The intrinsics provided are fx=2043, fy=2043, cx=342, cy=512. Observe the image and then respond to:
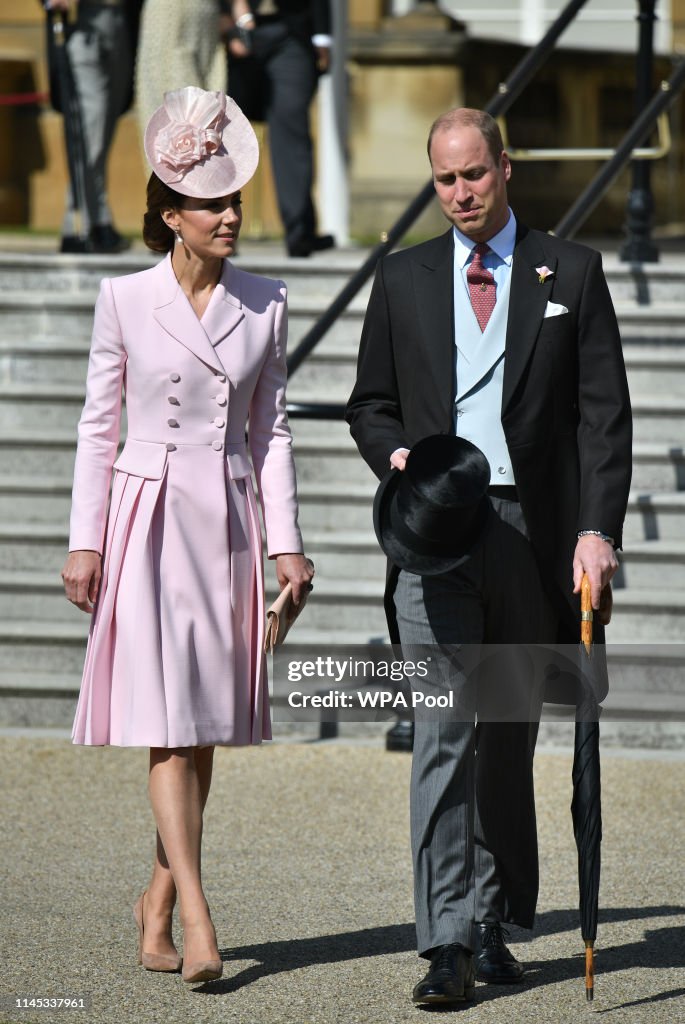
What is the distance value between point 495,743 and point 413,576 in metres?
0.47

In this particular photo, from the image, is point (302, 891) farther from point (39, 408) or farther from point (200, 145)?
point (39, 408)

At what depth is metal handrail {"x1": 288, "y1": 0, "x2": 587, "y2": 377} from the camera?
8172 mm

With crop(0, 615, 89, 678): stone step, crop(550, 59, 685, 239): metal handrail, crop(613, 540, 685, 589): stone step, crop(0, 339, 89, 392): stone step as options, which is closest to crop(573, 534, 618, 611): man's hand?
crop(613, 540, 685, 589): stone step

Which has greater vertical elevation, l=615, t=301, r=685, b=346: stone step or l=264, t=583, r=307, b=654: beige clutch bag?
l=615, t=301, r=685, b=346: stone step

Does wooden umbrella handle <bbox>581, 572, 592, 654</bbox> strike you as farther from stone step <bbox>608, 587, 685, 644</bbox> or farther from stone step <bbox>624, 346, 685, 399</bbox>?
stone step <bbox>624, 346, 685, 399</bbox>

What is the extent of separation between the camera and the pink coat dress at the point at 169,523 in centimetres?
486

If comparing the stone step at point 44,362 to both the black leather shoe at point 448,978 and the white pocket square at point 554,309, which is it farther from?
the black leather shoe at point 448,978

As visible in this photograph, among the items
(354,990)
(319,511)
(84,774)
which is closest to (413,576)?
(354,990)

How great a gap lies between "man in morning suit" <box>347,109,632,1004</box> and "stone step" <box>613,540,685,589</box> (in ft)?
9.78

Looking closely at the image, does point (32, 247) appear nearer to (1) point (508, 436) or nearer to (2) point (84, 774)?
(2) point (84, 774)

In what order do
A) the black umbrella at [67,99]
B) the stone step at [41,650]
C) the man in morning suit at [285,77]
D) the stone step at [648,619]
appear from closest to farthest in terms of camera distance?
the stone step at [648,619] → the stone step at [41,650] → the man in morning suit at [285,77] → the black umbrella at [67,99]

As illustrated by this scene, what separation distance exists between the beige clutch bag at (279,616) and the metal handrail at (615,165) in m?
3.75

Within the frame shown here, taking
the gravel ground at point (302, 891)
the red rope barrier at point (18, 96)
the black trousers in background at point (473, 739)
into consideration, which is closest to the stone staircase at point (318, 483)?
→ the gravel ground at point (302, 891)

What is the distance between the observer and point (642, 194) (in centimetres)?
959
